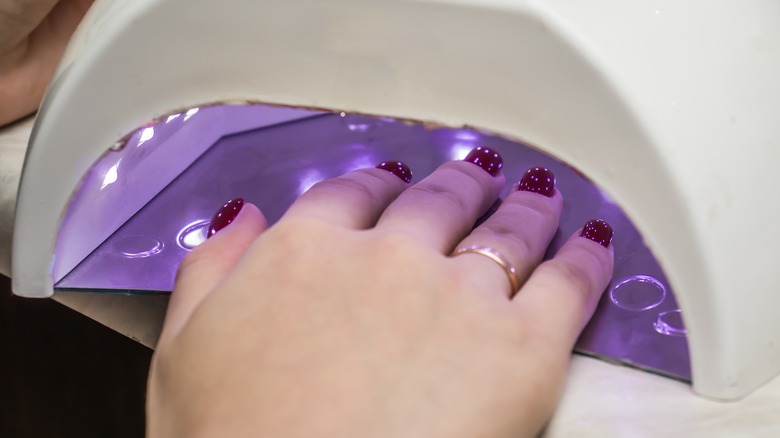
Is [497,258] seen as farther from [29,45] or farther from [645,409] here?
[29,45]

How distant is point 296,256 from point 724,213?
0.16m

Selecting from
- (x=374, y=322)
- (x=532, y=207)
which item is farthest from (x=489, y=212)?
(x=374, y=322)

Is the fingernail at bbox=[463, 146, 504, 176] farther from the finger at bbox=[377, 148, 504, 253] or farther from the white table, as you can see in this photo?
the white table

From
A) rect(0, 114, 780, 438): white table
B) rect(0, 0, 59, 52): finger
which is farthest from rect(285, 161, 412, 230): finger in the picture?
rect(0, 0, 59, 52): finger

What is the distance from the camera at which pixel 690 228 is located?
0.28 m

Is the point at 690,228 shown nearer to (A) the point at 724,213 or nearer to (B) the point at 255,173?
(A) the point at 724,213

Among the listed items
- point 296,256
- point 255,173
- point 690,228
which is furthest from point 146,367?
point 690,228

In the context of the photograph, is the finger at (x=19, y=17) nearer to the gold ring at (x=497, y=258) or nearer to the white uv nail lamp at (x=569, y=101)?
the white uv nail lamp at (x=569, y=101)

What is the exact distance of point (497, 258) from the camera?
344 millimetres

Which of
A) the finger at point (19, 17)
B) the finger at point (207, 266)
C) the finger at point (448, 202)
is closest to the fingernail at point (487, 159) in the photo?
the finger at point (448, 202)

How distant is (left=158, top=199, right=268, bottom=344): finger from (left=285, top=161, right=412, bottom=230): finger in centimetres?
3

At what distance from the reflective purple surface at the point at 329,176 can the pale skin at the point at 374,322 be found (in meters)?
0.02

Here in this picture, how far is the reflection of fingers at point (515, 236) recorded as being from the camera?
33 cm

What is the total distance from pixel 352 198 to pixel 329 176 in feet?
0.31
